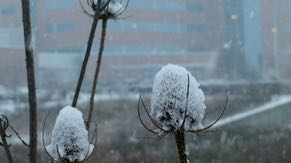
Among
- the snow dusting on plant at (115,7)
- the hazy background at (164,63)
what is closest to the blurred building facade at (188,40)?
the hazy background at (164,63)

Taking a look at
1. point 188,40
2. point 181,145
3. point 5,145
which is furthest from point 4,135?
point 188,40

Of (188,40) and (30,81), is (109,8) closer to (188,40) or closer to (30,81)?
(30,81)

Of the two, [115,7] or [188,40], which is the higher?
[115,7]

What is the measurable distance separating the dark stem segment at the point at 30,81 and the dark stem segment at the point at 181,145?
11cm

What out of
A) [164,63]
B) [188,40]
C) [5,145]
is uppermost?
[5,145]

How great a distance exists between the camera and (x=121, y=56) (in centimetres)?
1177

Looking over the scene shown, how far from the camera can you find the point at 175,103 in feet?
1.17

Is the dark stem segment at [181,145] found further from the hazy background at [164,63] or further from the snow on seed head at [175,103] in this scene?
the hazy background at [164,63]

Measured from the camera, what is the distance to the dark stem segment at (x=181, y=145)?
360mm

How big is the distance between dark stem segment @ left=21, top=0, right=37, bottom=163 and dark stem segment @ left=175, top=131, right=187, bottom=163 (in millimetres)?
108

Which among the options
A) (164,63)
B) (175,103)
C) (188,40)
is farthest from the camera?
(188,40)

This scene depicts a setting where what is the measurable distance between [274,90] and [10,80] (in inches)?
168

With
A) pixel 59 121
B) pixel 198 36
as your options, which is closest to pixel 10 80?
pixel 198 36

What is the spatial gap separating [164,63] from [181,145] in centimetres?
621
